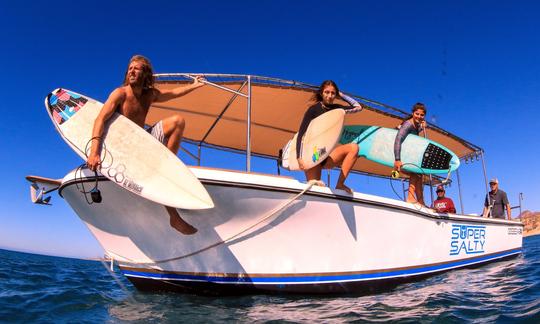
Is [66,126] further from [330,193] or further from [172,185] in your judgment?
[330,193]

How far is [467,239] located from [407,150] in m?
2.14

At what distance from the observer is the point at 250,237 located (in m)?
3.66

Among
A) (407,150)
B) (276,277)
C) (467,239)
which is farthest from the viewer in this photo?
(467,239)

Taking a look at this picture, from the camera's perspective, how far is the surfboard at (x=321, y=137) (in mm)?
3907

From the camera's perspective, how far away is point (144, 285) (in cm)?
411

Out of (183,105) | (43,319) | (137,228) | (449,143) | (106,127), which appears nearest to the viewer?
(43,319)

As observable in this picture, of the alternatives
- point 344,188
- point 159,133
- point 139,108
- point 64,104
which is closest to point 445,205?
point 344,188

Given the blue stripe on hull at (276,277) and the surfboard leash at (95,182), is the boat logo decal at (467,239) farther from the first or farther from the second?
the surfboard leash at (95,182)

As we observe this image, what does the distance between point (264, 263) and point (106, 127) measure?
2.17 meters

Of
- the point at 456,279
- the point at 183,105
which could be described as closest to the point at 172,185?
the point at 183,105

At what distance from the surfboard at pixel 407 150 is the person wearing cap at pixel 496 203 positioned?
3.90 metres

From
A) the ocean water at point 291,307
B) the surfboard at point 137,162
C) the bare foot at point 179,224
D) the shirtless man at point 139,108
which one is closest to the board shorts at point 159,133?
the shirtless man at point 139,108

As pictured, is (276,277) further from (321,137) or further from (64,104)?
(64,104)

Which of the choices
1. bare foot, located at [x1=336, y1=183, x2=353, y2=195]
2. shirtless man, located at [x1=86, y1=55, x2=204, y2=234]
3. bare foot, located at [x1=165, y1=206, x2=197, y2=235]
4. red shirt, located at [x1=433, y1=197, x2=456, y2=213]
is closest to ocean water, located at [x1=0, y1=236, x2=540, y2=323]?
bare foot, located at [x1=165, y1=206, x2=197, y2=235]
